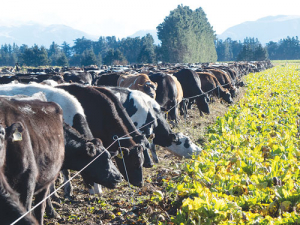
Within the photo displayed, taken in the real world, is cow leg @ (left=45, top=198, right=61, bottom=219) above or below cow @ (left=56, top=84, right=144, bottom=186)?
below

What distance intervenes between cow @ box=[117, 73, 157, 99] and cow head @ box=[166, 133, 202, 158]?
2.80 m

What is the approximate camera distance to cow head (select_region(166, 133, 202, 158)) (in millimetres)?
9297

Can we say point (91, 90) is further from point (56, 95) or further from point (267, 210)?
point (267, 210)

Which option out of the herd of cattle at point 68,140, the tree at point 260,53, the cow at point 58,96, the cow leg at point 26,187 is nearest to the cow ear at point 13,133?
the herd of cattle at point 68,140

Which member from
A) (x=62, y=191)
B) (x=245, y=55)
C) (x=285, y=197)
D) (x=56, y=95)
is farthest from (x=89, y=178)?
(x=245, y=55)

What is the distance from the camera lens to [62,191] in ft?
23.1

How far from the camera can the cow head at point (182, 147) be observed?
9.30 metres

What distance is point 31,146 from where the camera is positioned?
435 cm

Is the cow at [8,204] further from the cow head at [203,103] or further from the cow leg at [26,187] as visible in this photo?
the cow head at [203,103]

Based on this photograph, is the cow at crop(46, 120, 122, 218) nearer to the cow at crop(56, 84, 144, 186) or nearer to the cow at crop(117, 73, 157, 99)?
the cow at crop(56, 84, 144, 186)

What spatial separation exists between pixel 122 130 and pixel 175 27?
80.8 m

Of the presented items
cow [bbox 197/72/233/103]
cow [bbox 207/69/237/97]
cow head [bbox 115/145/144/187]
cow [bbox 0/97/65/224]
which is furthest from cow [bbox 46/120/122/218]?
cow [bbox 207/69/237/97]

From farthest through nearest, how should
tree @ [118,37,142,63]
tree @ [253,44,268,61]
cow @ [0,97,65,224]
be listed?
tree @ [118,37,142,63]
tree @ [253,44,268,61]
cow @ [0,97,65,224]

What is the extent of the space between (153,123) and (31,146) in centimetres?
516
